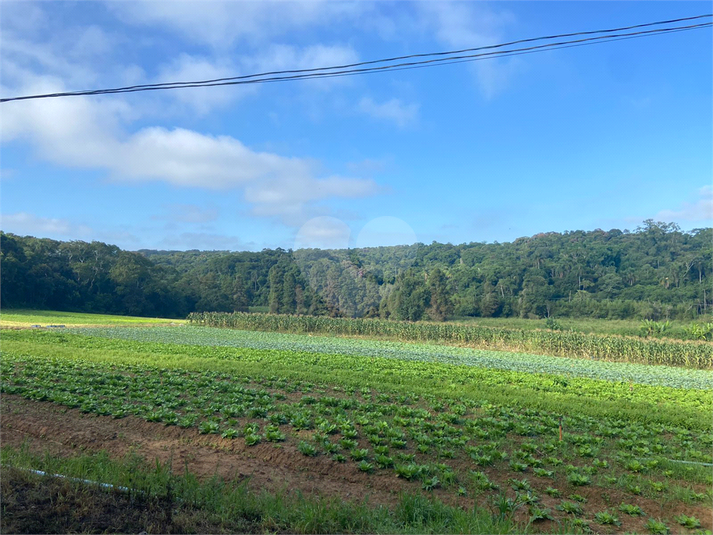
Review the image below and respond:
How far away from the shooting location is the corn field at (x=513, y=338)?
31.5 metres

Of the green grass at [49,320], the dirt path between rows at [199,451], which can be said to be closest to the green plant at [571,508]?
the dirt path between rows at [199,451]

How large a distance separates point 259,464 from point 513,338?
3320cm

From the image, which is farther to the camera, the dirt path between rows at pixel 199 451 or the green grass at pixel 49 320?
the green grass at pixel 49 320

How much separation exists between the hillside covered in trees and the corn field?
20394 mm

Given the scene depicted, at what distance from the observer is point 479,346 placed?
38.7 m

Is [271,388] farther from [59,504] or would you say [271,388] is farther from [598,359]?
[598,359]

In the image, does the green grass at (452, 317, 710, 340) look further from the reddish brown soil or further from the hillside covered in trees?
the reddish brown soil

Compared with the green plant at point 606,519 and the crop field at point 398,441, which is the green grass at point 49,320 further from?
the green plant at point 606,519

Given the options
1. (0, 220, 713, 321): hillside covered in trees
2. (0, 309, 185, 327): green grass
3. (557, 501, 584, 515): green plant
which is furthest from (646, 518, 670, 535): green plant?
(0, 220, 713, 321): hillside covered in trees

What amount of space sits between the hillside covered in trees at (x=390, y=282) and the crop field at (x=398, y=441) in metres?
56.1

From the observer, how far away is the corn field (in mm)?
31547

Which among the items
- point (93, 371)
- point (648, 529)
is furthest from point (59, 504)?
point (93, 371)

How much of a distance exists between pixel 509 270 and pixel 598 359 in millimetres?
51730

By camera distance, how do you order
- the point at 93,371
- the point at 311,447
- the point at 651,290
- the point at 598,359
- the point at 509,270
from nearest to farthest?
the point at 311,447
the point at 93,371
the point at 598,359
the point at 651,290
the point at 509,270
